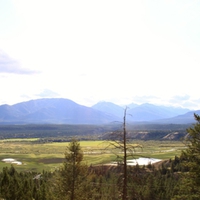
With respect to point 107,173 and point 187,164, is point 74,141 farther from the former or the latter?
point 107,173

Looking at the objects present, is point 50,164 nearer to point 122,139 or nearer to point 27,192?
point 27,192

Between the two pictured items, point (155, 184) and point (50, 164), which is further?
point (50, 164)

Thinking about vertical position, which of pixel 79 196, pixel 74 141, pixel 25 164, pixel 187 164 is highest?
pixel 74 141

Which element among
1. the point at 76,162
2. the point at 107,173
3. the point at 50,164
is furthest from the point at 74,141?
the point at 50,164

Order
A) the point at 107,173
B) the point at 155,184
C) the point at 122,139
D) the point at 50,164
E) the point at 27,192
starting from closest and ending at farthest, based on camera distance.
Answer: the point at 122,139 → the point at 27,192 → the point at 155,184 → the point at 107,173 → the point at 50,164

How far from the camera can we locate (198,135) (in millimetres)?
26594

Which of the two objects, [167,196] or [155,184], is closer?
[167,196]

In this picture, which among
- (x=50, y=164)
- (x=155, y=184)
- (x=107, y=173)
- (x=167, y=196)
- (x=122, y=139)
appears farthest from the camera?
(x=50, y=164)

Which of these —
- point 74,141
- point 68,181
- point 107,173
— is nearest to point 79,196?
point 68,181

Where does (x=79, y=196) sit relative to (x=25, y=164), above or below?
above

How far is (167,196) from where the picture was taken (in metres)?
51.0

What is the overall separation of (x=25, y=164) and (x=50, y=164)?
1104 centimetres

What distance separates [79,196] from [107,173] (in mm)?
53771

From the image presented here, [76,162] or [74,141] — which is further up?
[74,141]
